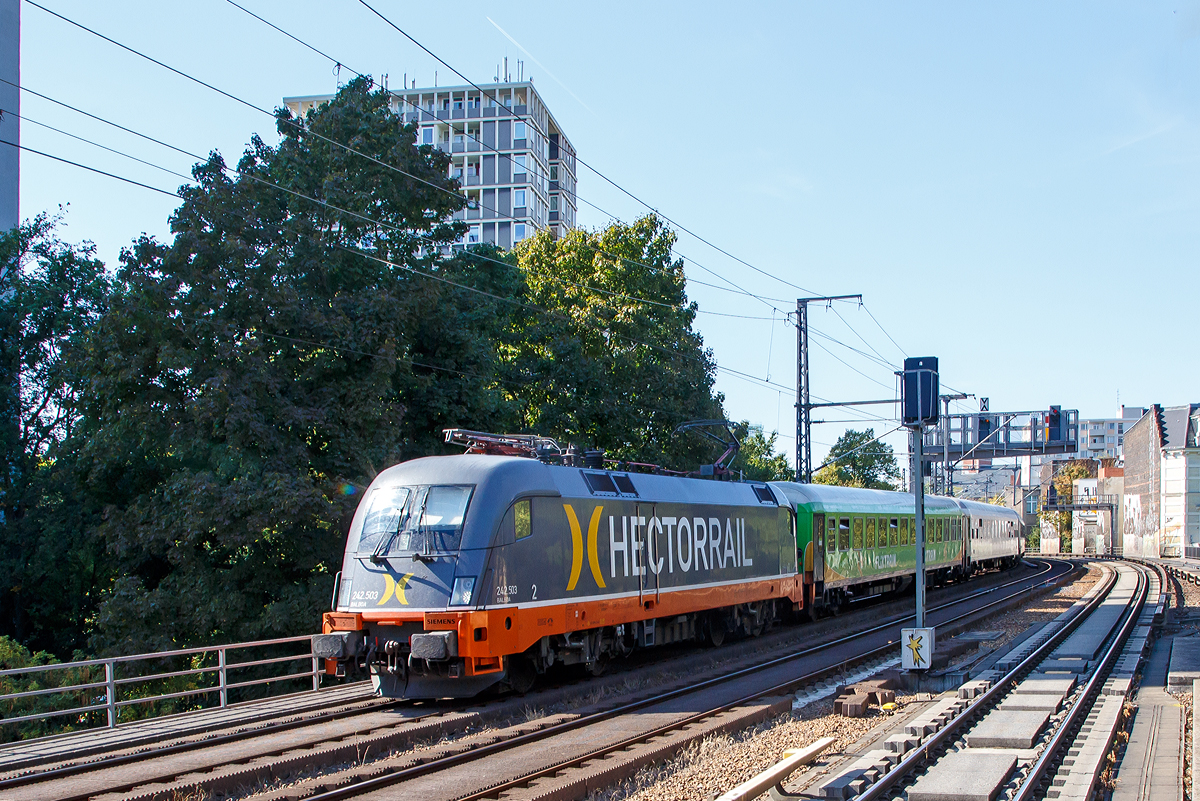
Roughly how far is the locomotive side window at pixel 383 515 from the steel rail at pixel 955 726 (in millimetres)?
6923

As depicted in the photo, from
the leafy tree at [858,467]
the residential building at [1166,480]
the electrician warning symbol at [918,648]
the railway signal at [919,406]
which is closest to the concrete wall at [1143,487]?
the residential building at [1166,480]

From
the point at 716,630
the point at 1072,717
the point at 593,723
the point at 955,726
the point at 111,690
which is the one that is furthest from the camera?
the point at 716,630

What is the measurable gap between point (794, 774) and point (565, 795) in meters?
2.36

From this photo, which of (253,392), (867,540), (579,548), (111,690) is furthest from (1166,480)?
(111,690)

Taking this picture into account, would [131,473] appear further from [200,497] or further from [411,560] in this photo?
[411,560]

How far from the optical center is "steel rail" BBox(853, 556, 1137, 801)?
931cm

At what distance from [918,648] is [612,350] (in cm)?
2607

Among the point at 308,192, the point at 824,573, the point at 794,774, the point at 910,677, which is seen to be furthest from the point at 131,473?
the point at 794,774

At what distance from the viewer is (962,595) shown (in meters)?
36.1

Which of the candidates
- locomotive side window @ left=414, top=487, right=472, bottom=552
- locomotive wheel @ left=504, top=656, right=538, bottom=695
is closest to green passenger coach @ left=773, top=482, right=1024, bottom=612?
locomotive wheel @ left=504, top=656, right=538, bottom=695

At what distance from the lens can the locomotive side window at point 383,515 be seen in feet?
46.0

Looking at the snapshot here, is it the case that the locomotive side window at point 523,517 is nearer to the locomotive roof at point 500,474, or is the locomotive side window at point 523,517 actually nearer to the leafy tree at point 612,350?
the locomotive roof at point 500,474

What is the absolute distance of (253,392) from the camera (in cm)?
2206

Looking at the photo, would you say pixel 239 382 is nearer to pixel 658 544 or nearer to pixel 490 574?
pixel 658 544
